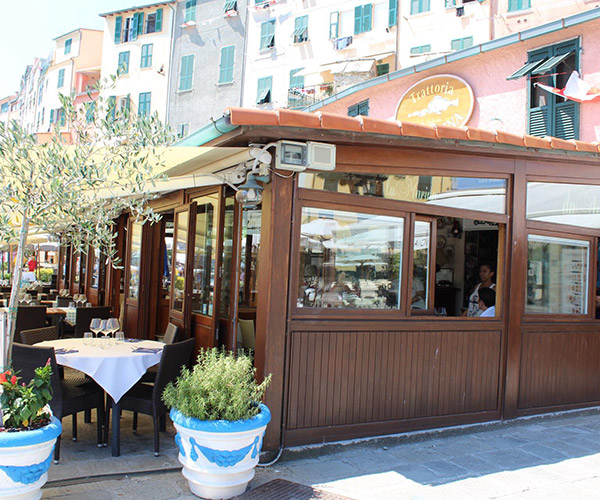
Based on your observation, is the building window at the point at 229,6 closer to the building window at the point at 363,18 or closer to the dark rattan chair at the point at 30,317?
the building window at the point at 363,18

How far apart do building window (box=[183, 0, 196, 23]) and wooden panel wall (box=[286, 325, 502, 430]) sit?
2955 centimetres

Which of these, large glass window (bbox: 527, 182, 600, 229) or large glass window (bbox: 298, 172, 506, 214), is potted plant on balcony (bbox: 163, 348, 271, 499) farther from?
large glass window (bbox: 527, 182, 600, 229)

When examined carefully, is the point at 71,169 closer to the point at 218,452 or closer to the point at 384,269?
the point at 218,452

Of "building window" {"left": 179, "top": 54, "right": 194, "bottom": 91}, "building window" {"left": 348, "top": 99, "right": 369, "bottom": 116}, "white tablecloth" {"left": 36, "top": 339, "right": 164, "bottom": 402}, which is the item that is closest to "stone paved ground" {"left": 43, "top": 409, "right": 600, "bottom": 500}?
"white tablecloth" {"left": 36, "top": 339, "right": 164, "bottom": 402}

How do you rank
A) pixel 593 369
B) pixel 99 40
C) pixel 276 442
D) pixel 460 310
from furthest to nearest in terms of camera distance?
pixel 99 40, pixel 460 310, pixel 593 369, pixel 276 442

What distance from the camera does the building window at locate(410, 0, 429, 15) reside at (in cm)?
2067

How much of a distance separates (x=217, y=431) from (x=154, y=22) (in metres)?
32.9

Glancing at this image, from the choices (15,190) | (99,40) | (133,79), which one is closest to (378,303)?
(15,190)

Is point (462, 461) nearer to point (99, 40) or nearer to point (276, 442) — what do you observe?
point (276, 442)

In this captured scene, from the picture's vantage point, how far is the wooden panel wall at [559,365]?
6.06m

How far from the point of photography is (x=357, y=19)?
2403 centimetres

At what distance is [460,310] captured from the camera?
9539mm

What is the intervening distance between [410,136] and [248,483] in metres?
3.07

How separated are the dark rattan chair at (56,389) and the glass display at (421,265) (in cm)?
306
